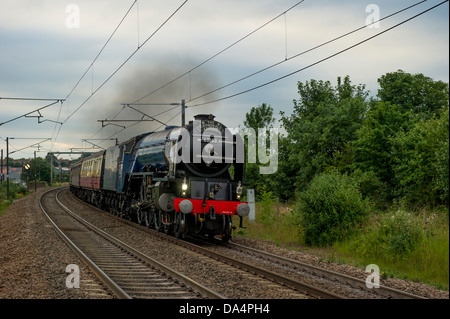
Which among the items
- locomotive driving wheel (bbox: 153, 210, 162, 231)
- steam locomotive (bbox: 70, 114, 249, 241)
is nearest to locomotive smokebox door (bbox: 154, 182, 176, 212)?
steam locomotive (bbox: 70, 114, 249, 241)

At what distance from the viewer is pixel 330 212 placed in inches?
562

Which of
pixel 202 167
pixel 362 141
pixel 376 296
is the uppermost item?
pixel 362 141

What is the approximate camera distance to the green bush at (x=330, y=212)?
1419 centimetres

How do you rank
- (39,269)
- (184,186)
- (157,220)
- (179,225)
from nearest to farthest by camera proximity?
(39,269), (184,186), (179,225), (157,220)

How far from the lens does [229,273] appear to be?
10.2 m

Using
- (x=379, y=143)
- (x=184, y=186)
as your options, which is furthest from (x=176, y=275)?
(x=379, y=143)

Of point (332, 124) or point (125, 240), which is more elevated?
point (332, 124)

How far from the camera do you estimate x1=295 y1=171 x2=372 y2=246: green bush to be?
14188 mm

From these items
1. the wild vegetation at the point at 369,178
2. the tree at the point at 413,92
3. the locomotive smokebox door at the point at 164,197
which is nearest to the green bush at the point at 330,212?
the wild vegetation at the point at 369,178

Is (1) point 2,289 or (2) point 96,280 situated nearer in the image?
(1) point 2,289

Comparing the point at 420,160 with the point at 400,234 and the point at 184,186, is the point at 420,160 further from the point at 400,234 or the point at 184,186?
the point at 184,186
